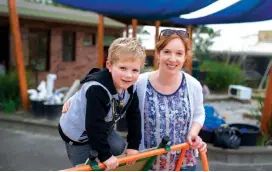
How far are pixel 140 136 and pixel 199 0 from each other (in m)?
3.28

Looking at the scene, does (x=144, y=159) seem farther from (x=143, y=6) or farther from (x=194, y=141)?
(x=143, y=6)

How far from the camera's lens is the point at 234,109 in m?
9.28

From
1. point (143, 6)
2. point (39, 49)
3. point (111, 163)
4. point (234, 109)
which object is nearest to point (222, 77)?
point (234, 109)

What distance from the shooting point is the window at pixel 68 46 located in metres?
11.1

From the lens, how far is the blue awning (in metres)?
5.31

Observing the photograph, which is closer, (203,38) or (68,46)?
(68,46)

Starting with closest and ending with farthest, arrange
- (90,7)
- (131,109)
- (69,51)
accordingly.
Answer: (131,109)
(90,7)
(69,51)

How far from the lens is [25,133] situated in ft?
19.8

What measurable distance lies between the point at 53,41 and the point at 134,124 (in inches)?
356

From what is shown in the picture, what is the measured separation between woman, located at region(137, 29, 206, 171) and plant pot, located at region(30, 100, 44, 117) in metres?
4.70

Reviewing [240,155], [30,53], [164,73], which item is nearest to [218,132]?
[240,155]

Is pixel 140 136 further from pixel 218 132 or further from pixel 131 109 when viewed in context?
pixel 218 132

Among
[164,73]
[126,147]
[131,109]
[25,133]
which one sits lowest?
[25,133]

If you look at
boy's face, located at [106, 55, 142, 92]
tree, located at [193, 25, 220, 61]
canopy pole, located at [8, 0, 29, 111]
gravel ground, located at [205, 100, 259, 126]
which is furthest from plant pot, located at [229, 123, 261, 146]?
tree, located at [193, 25, 220, 61]
